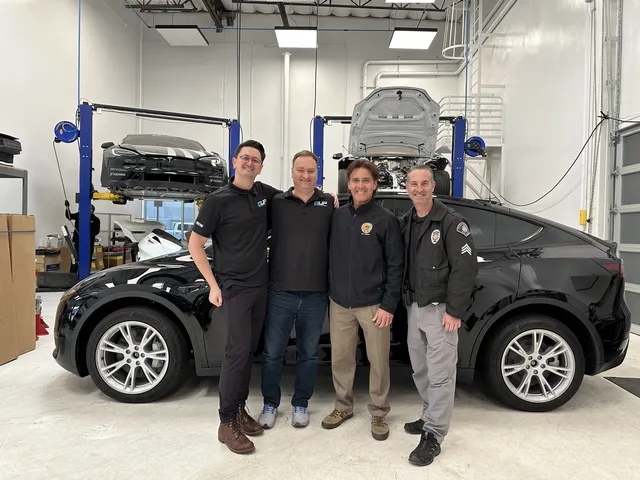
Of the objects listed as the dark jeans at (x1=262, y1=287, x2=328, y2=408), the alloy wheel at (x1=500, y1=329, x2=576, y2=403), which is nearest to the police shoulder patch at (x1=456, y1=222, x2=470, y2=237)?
the dark jeans at (x1=262, y1=287, x2=328, y2=408)

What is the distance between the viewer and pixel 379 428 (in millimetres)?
2330

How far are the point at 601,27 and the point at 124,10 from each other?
1137cm

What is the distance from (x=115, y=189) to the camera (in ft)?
20.1

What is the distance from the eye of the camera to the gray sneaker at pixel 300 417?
7.96 ft

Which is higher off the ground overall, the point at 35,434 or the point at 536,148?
the point at 536,148

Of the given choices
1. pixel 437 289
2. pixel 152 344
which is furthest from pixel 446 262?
pixel 152 344

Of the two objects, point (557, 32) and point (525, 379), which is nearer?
point (525, 379)

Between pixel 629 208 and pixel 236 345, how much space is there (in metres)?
4.89

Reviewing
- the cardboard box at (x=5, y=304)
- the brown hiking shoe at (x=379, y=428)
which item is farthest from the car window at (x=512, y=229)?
the cardboard box at (x=5, y=304)

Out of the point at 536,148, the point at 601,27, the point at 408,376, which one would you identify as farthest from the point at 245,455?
the point at 536,148

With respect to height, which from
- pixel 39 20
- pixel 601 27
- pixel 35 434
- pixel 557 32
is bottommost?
pixel 35 434

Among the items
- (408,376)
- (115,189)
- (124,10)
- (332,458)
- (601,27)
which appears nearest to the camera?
(332,458)

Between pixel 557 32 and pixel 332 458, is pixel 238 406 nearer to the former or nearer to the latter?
pixel 332 458

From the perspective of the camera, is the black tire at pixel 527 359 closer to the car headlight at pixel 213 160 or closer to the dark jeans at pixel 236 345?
the dark jeans at pixel 236 345
